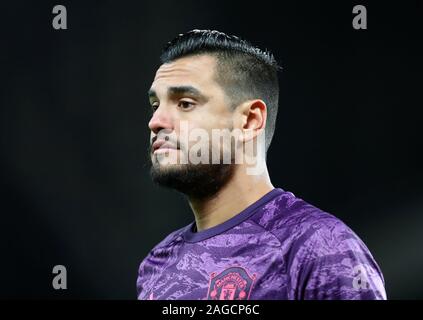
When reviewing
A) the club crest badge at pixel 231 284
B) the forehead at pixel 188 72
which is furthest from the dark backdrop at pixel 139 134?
the club crest badge at pixel 231 284

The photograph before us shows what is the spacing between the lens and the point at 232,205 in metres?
2.04

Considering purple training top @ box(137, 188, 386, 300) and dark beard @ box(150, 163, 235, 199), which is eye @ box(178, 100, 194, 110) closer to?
dark beard @ box(150, 163, 235, 199)

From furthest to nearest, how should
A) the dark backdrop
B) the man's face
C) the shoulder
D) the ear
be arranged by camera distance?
1. the dark backdrop
2. the ear
3. the man's face
4. the shoulder

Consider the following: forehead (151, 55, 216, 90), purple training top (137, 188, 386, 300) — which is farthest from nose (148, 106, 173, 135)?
purple training top (137, 188, 386, 300)

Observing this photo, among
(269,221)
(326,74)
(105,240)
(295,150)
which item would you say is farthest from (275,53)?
(269,221)

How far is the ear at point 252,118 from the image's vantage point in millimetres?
2123

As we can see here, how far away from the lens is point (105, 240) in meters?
3.82

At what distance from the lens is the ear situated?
2.12 meters

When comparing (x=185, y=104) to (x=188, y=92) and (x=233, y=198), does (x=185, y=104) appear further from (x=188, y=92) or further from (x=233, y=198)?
(x=233, y=198)

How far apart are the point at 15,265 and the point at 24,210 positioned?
1.14 ft

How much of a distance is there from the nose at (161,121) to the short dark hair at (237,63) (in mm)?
243

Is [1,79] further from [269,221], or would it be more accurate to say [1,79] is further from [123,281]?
[269,221]

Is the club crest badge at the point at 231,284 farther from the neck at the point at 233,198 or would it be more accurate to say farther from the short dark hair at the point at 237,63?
the short dark hair at the point at 237,63

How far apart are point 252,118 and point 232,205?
0.34 m
